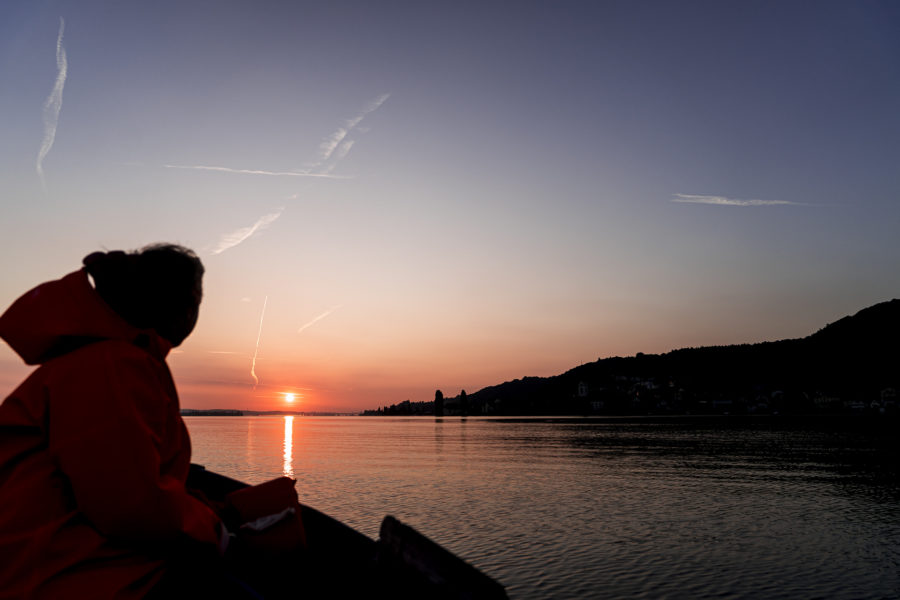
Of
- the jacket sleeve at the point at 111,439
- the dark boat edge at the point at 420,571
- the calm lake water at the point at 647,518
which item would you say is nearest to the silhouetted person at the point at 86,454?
the jacket sleeve at the point at 111,439

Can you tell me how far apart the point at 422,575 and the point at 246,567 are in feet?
4.94

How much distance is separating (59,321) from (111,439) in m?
0.65

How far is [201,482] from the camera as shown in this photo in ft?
22.2

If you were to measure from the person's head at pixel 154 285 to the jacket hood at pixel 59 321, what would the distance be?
77mm

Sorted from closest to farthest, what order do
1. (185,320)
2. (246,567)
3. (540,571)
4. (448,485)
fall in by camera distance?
(185,320) < (246,567) < (540,571) < (448,485)

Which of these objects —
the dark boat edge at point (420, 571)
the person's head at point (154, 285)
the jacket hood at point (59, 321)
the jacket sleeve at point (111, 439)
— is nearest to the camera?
the jacket sleeve at point (111, 439)

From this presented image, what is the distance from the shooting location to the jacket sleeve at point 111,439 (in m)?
2.21

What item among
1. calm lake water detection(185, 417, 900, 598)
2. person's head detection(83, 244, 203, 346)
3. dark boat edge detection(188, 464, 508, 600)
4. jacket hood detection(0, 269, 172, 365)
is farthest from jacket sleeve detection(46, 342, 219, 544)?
calm lake water detection(185, 417, 900, 598)

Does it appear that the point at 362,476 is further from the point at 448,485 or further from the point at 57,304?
the point at 57,304

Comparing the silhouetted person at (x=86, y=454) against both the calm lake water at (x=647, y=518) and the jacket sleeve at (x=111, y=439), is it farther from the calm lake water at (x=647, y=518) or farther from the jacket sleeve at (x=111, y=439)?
the calm lake water at (x=647, y=518)

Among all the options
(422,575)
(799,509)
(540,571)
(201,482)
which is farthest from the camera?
(799,509)

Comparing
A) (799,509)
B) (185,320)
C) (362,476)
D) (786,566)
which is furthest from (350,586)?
(362,476)

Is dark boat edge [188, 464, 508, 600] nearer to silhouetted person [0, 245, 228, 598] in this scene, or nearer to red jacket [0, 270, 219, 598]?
silhouetted person [0, 245, 228, 598]

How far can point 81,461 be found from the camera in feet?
7.25
